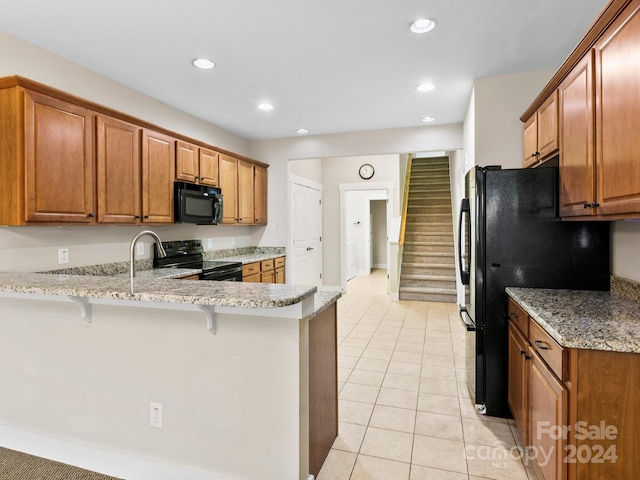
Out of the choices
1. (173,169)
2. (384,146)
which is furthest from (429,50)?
(173,169)

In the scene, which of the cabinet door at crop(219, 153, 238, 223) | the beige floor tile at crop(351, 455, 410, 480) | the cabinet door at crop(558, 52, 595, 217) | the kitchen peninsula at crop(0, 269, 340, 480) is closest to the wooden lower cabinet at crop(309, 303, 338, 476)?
the kitchen peninsula at crop(0, 269, 340, 480)

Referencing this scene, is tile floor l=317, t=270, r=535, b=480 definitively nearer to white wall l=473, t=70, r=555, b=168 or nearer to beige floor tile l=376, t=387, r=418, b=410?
beige floor tile l=376, t=387, r=418, b=410

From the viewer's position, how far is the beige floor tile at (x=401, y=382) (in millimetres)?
2963

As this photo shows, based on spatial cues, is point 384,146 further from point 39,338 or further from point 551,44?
point 39,338

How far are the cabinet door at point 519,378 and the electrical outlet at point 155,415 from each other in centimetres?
191

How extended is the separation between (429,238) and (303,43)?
5272mm

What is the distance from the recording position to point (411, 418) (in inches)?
98.0

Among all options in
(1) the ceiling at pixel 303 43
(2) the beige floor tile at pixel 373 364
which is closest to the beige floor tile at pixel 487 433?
(2) the beige floor tile at pixel 373 364

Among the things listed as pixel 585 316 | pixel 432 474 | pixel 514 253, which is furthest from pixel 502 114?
pixel 432 474

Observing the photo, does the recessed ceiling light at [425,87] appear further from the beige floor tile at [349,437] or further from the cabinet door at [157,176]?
the beige floor tile at [349,437]

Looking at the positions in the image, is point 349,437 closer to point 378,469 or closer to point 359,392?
point 378,469

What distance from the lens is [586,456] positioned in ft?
4.38

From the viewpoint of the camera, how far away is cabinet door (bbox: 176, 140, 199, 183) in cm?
371

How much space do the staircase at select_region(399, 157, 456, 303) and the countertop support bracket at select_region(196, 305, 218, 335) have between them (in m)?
5.00
